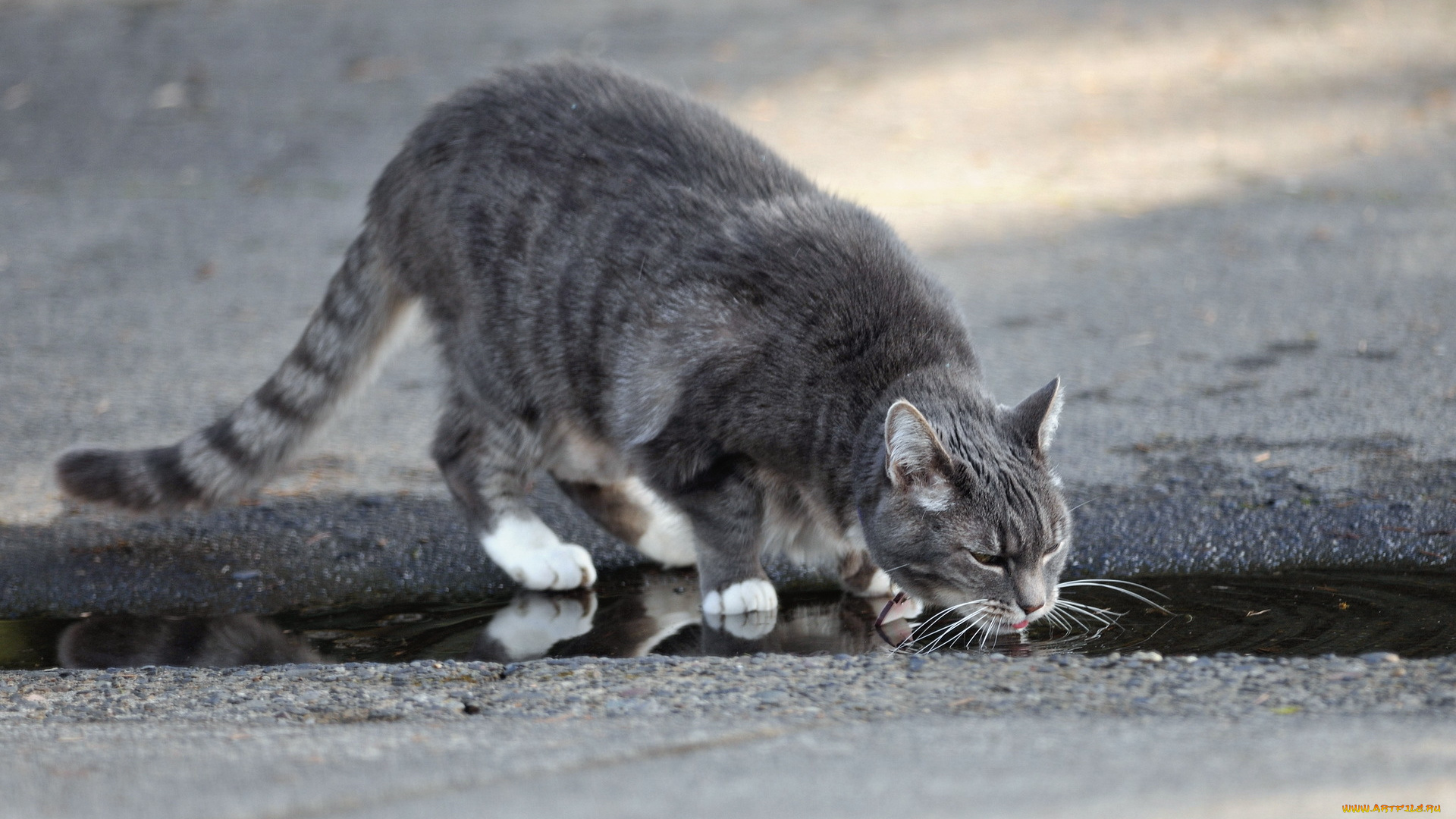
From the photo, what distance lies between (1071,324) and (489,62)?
506 centimetres

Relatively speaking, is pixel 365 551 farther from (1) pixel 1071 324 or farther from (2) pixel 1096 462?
(1) pixel 1071 324

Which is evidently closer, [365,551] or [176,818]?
[176,818]

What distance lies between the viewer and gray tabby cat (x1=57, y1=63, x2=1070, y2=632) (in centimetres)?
333

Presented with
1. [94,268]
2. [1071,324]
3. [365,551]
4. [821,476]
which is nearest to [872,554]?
[821,476]

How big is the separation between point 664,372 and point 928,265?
9.15 ft

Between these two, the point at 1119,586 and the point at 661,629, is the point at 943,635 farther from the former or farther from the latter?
the point at 661,629

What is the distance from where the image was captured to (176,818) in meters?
2.13

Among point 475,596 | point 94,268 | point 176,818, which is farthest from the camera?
point 94,268

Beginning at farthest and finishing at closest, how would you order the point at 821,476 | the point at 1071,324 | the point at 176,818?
the point at 1071,324 < the point at 821,476 < the point at 176,818

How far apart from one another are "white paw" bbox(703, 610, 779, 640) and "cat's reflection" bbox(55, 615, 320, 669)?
3.23 ft

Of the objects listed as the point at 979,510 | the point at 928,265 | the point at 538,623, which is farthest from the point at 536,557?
the point at 928,265

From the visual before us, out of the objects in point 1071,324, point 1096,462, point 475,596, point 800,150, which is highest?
point 800,150

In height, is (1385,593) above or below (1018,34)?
below

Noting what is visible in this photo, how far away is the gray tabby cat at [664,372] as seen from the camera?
3.33 meters
